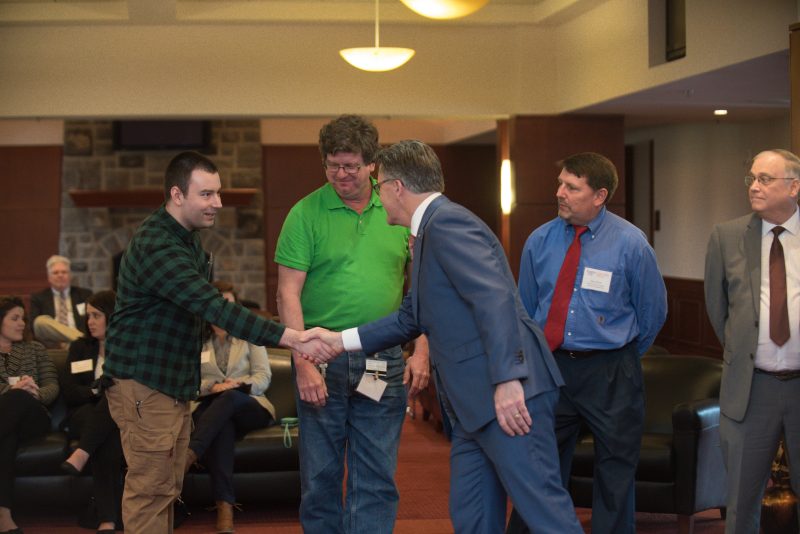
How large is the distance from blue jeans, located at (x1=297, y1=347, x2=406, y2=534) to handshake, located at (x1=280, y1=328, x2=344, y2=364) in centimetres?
14

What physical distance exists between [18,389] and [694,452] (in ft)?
11.2

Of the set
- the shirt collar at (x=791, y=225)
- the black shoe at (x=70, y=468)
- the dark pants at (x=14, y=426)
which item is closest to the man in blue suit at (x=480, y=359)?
the shirt collar at (x=791, y=225)

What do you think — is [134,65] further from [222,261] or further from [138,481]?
[138,481]

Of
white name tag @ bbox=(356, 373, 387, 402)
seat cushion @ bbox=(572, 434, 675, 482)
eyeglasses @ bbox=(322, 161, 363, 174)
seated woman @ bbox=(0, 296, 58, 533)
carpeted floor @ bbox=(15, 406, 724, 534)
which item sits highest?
eyeglasses @ bbox=(322, 161, 363, 174)

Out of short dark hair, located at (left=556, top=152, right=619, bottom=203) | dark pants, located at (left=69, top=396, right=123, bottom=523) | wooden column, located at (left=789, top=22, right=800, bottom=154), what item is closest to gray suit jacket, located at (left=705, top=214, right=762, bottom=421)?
short dark hair, located at (left=556, top=152, right=619, bottom=203)

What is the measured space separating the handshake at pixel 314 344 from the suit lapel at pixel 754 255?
153 cm

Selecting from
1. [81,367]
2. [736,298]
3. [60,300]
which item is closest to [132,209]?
[60,300]

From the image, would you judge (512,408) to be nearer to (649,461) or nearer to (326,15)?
(649,461)

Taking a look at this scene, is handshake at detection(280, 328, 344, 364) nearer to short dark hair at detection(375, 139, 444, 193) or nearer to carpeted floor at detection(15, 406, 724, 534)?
short dark hair at detection(375, 139, 444, 193)

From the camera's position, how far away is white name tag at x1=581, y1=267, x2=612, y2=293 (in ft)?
12.9

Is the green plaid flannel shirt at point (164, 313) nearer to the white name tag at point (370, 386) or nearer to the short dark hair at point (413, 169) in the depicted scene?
the white name tag at point (370, 386)

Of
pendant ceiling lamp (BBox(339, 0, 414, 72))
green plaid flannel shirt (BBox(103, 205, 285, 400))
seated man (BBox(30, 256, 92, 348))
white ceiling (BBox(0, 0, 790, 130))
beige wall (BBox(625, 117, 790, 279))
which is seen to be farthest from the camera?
beige wall (BBox(625, 117, 790, 279))

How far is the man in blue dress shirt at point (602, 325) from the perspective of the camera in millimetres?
3889

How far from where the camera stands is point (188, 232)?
3.43 metres
